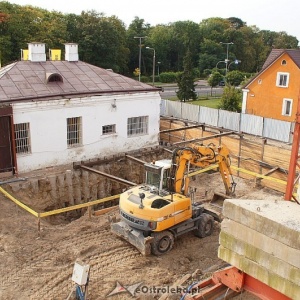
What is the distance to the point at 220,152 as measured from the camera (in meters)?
16.9

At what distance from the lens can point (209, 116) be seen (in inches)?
1217

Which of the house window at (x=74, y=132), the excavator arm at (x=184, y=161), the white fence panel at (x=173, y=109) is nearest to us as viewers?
the excavator arm at (x=184, y=161)

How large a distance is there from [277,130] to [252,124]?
1949mm

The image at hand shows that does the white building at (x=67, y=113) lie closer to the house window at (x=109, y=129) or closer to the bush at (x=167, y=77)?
the house window at (x=109, y=129)

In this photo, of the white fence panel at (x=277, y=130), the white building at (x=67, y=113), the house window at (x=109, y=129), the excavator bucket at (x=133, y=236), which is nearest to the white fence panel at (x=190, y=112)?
the white fence panel at (x=277, y=130)

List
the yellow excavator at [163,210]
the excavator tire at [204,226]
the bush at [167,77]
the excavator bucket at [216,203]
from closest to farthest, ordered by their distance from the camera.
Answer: the yellow excavator at [163,210] → the excavator tire at [204,226] → the excavator bucket at [216,203] → the bush at [167,77]

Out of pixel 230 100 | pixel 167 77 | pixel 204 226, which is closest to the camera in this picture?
pixel 204 226

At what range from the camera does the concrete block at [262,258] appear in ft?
24.0

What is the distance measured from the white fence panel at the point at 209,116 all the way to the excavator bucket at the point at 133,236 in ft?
57.4

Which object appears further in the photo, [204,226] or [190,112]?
[190,112]

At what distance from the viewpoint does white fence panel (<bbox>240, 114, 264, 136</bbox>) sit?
27.2 metres

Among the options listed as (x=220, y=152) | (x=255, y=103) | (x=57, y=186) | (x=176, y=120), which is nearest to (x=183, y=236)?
(x=220, y=152)

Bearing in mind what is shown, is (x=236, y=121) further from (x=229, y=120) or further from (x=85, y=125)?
(x=85, y=125)

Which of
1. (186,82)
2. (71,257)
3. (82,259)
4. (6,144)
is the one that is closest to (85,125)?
(6,144)
